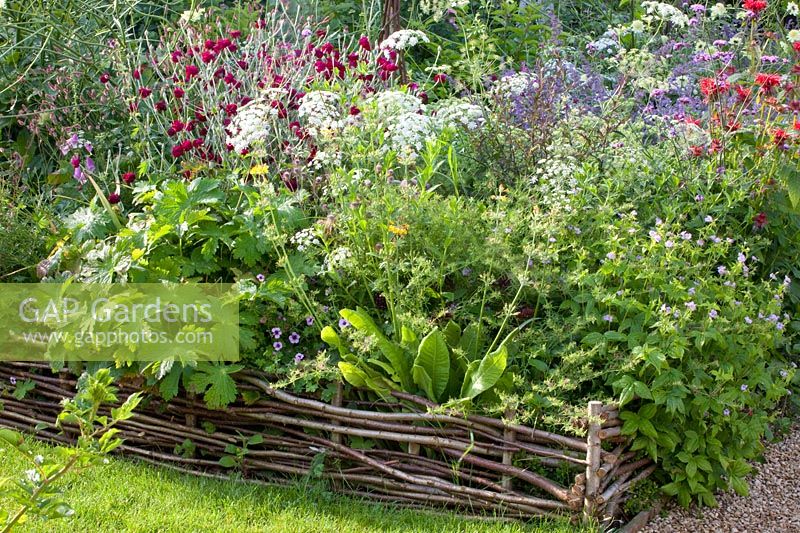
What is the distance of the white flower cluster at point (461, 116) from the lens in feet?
13.0

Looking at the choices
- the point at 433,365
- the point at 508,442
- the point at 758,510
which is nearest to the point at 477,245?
the point at 433,365

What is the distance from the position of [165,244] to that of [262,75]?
3.77 ft

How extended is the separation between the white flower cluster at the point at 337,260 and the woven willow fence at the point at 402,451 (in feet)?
1.45

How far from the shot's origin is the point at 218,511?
3.06 meters

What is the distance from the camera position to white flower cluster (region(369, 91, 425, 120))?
367cm

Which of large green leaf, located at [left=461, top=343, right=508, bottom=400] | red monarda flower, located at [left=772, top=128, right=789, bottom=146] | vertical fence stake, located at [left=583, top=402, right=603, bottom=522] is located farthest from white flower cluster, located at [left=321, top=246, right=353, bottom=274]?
red monarda flower, located at [left=772, top=128, right=789, bottom=146]

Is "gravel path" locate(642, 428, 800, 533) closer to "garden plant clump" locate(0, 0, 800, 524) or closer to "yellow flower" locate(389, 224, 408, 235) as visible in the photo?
"garden plant clump" locate(0, 0, 800, 524)

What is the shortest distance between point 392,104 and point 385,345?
3.39 ft

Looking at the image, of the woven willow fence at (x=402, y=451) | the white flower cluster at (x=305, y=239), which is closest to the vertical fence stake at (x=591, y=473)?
the woven willow fence at (x=402, y=451)

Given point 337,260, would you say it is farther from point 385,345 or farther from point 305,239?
point 385,345

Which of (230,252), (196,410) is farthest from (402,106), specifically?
(196,410)

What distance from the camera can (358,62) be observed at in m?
4.38

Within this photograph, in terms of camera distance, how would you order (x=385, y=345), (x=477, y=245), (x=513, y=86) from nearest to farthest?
(x=385, y=345), (x=477, y=245), (x=513, y=86)

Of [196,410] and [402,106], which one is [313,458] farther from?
[402,106]
